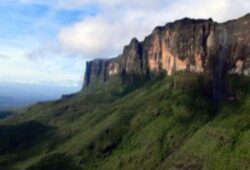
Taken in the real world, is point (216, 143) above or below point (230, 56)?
below

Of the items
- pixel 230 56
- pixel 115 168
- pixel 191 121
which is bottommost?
pixel 115 168

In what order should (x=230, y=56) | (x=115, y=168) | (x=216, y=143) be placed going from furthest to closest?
(x=230, y=56)
(x=115, y=168)
(x=216, y=143)

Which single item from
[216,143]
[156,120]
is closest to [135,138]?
[156,120]

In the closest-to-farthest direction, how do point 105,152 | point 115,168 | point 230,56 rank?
point 115,168 < point 105,152 < point 230,56

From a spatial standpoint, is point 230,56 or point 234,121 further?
point 230,56

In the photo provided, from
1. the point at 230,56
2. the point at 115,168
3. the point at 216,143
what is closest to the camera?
the point at 216,143

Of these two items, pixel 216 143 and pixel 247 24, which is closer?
pixel 216 143

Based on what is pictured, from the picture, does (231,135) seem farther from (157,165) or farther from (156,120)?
(156,120)

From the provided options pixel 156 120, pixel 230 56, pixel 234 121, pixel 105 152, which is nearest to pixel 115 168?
pixel 105 152

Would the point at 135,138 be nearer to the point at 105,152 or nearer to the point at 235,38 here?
the point at 105,152
